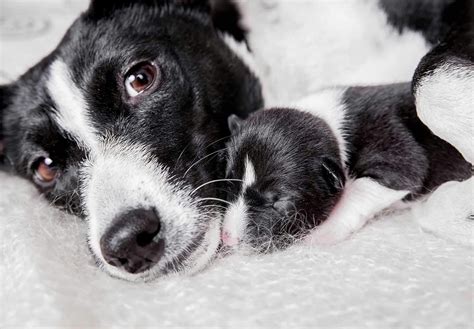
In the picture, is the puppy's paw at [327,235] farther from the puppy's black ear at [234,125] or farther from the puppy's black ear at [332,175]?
the puppy's black ear at [234,125]

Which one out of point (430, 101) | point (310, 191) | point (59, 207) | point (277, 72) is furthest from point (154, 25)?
point (430, 101)

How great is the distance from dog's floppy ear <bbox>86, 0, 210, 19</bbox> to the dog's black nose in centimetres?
72

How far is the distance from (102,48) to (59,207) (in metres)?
0.45

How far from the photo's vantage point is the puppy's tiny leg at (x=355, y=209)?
123 cm

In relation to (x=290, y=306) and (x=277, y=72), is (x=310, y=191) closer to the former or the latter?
(x=290, y=306)

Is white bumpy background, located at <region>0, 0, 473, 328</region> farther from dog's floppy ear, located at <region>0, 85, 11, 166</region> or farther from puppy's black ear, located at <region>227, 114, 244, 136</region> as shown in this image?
dog's floppy ear, located at <region>0, 85, 11, 166</region>

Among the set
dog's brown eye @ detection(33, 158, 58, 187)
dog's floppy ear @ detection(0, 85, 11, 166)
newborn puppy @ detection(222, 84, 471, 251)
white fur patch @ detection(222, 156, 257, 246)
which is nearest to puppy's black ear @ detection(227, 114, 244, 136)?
newborn puppy @ detection(222, 84, 471, 251)

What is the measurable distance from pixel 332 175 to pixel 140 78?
546mm

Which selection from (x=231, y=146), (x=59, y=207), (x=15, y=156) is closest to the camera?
(x=231, y=146)

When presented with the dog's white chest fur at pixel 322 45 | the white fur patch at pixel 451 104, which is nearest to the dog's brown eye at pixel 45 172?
the dog's white chest fur at pixel 322 45

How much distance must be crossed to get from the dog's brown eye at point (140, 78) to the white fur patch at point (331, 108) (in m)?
0.38

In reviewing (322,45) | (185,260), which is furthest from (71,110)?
(322,45)

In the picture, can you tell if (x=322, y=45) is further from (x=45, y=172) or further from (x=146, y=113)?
(x=45, y=172)

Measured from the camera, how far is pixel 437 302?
90cm
